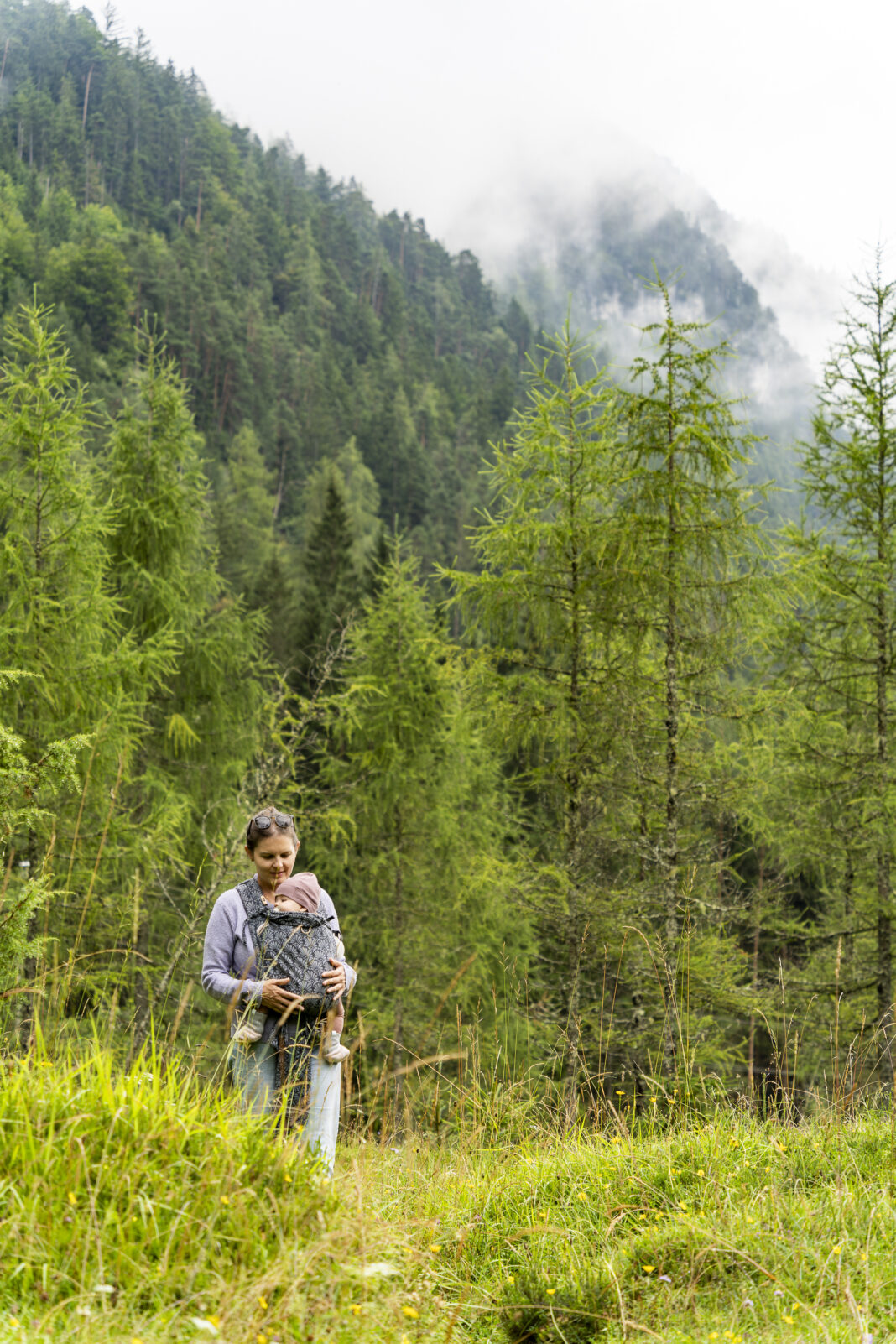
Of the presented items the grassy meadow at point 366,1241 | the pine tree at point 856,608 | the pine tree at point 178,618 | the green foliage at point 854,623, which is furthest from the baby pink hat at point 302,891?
the pine tree at point 856,608

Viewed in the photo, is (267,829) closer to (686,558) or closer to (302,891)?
(302,891)

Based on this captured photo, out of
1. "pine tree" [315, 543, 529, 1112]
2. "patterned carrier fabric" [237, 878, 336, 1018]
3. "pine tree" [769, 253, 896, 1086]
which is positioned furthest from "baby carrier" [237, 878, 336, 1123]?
"pine tree" [315, 543, 529, 1112]

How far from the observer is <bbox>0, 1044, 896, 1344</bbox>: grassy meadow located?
192 cm

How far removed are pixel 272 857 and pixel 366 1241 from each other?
4.43 ft

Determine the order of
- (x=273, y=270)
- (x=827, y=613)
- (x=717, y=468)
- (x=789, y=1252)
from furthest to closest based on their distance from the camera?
(x=273, y=270), (x=827, y=613), (x=717, y=468), (x=789, y=1252)

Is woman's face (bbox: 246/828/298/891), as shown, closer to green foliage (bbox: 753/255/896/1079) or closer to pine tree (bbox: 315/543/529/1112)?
green foliage (bbox: 753/255/896/1079)

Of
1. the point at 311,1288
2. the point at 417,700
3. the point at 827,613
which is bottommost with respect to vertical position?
the point at 311,1288

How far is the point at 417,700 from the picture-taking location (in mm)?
14422

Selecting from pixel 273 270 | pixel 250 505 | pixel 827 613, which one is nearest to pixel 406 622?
pixel 827 613

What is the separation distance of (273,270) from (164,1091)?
9466cm

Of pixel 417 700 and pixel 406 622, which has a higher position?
pixel 406 622

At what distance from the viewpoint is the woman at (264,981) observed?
290cm

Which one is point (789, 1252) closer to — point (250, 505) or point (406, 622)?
point (406, 622)

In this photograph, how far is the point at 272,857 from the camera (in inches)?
128
